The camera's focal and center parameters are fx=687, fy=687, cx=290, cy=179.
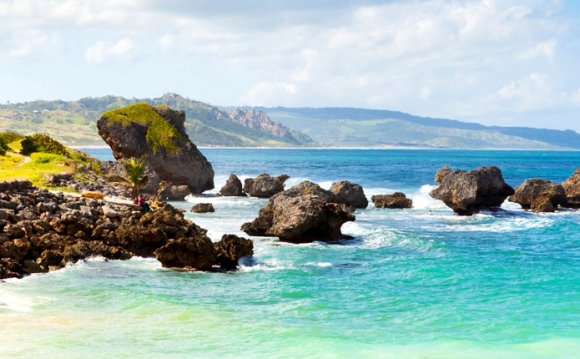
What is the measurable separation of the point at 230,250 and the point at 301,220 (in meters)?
7.41

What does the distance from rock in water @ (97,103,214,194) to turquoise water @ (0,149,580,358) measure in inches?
1409

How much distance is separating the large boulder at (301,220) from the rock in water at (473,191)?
1811 cm

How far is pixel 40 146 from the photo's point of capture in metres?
68.9

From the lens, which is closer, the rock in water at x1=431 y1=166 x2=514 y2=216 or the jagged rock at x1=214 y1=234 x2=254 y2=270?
the jagged rock at x1=214 y1=234 x2=254 y2=270

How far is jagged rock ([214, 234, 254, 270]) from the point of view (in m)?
33.7

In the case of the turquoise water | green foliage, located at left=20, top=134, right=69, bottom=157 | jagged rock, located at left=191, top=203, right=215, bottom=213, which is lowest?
the turquoise water

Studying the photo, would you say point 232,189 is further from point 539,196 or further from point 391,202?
point 539,196

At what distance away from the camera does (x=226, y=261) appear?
33719 mm

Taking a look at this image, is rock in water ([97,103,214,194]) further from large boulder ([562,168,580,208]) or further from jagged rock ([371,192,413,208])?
large boulder ([562,168,580,208])

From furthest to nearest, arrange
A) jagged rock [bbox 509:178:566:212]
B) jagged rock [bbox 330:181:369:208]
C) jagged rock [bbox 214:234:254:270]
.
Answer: jagged rock [bbox 330:181:369:208] < jagged rock [bbox 509:178:566:212] < jagged rock [bbox 214:234:254:270]

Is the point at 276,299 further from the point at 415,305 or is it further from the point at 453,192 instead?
the point at 453,192

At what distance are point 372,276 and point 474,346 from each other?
10562 mm

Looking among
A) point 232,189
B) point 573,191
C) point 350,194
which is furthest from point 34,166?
point 573,191

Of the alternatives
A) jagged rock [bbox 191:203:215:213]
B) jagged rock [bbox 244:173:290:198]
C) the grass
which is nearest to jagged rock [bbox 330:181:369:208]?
jagged rock [bbox 244:173:290:198]
